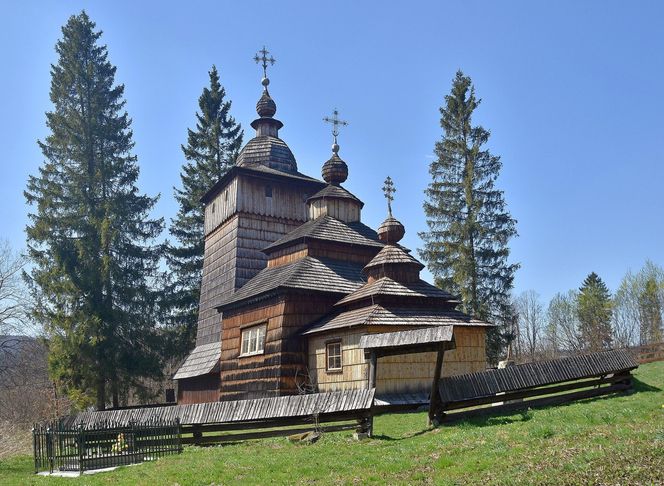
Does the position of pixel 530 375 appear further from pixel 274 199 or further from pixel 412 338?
pixel 274 199

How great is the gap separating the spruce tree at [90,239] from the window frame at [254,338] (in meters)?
9.64

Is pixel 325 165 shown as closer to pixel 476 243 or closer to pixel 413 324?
pixel 476 243

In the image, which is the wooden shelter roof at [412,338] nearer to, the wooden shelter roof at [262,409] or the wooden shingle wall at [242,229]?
the wooden shelter roof at [262,409]

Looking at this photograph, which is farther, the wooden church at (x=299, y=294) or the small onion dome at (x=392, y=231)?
the small onion dome at (x=392, y=231)

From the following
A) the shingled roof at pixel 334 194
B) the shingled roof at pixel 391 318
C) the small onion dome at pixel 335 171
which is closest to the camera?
the shingled roof at pixel 391 318

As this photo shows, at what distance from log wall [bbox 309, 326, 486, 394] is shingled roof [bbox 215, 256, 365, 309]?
2200 millimetres

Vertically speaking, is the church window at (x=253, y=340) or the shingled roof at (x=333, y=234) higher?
the shingled roof at (x=333, y=234)

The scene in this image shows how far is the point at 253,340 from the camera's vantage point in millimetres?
23969

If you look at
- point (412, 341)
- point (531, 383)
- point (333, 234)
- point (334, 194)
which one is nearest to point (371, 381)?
point (412, 341)

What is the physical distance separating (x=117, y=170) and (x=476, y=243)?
2017cm

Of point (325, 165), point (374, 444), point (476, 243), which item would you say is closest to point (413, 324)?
point (374, 444)

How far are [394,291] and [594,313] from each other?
132 ft

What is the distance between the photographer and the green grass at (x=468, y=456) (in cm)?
854

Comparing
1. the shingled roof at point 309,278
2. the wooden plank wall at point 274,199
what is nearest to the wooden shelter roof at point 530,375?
the shingled roof at point 309,278
